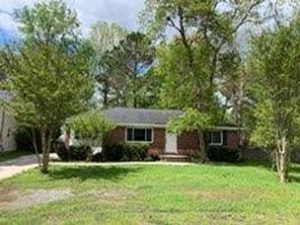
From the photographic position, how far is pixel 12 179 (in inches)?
998

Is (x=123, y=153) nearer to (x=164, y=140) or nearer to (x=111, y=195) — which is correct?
(x=164, y=140)

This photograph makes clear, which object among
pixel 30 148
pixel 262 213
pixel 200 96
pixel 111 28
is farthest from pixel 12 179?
pixel 111 28

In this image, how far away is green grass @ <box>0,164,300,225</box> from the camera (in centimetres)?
1541

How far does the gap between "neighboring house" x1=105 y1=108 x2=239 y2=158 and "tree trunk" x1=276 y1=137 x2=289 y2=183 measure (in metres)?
11.6

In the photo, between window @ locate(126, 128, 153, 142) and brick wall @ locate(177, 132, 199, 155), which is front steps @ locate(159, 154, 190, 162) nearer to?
brick wall @ locate(177, 132, 199, 155)

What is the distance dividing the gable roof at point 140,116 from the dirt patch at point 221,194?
18278 millimetres

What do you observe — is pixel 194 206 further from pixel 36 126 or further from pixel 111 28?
pixel 111 28

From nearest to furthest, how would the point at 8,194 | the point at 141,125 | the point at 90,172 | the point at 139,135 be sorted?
the point at 8,194, the point at 90,172, the point at 141,125, the point at 139,135

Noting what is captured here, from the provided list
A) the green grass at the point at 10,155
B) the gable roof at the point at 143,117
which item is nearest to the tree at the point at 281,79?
the gable roof at the point at 143,117

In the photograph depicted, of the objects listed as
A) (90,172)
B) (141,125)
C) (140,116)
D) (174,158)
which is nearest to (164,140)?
(141,125)

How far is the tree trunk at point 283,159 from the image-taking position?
88.6 feet

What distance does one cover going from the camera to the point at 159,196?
64.7 feet

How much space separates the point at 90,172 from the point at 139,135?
12.4 metres

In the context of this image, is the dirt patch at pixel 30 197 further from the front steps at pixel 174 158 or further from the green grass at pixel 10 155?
the front steps at pixel 174 158
